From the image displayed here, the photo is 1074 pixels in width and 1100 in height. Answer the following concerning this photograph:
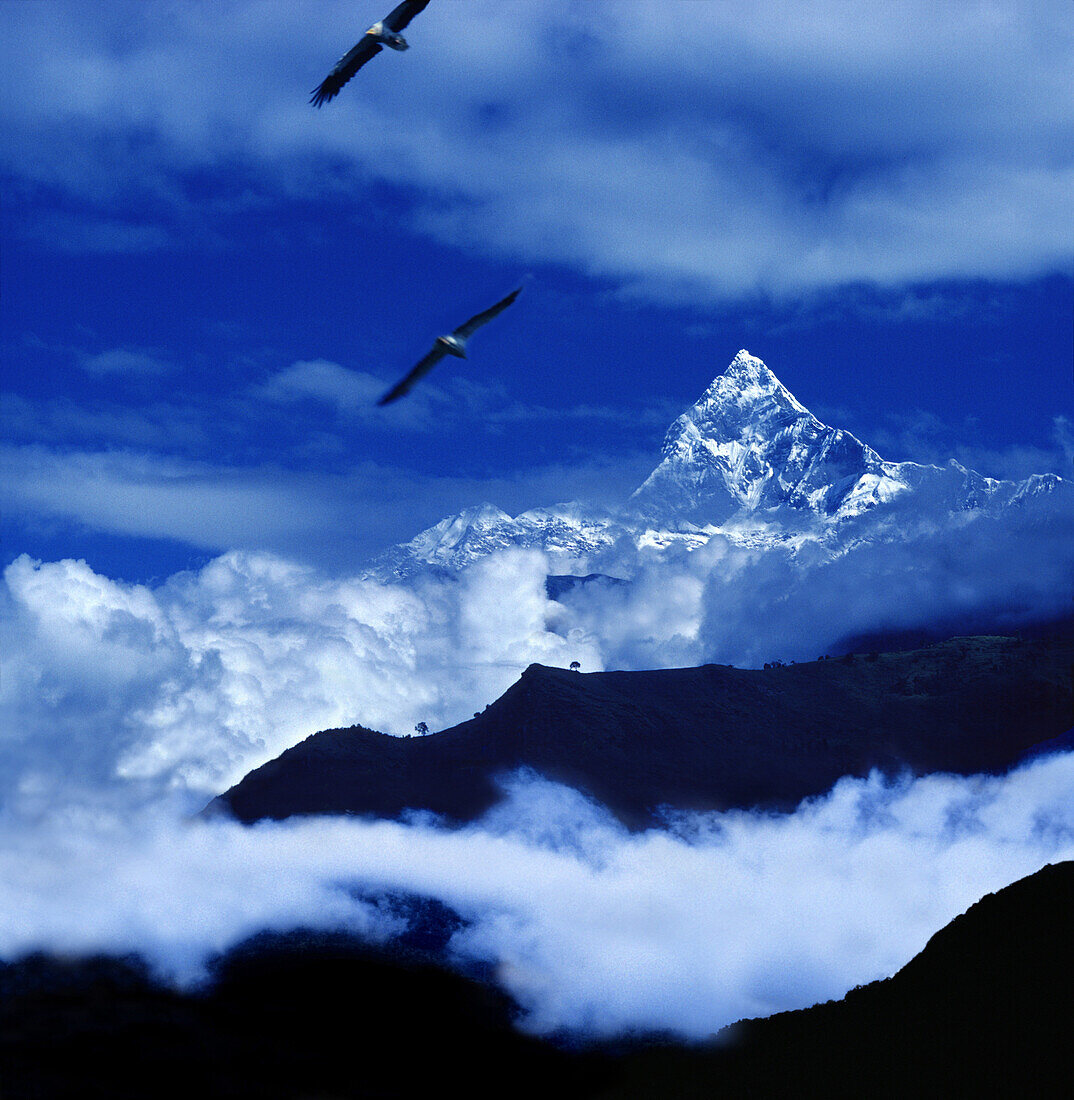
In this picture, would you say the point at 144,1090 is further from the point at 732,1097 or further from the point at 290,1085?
the point at 732,1097

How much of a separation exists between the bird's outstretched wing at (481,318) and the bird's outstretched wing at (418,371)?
3.02 feet

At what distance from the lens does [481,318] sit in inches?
1670

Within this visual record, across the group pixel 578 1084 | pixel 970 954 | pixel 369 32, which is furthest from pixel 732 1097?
pixel 369 32

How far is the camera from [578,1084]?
656ft

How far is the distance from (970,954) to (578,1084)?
9298 cm

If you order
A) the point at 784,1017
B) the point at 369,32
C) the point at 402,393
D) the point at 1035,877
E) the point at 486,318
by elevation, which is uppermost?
the point at 369,32

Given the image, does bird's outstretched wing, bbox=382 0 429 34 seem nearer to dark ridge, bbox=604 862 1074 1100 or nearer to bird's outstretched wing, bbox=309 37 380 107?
bird's outstretched wing, bbox=309 37 380 107

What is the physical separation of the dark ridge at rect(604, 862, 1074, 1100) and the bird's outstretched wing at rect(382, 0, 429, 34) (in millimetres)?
105138

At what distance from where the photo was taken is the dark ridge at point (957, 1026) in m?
112

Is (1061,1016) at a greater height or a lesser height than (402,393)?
lesser

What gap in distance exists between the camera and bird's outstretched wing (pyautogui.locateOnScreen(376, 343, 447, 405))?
40719 millimetres

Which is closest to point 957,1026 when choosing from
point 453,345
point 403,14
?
point 453,345

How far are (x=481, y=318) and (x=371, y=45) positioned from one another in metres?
11.1

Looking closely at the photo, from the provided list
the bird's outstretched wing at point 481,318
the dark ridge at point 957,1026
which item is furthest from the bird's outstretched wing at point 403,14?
the dark ridge at point 957,1026
